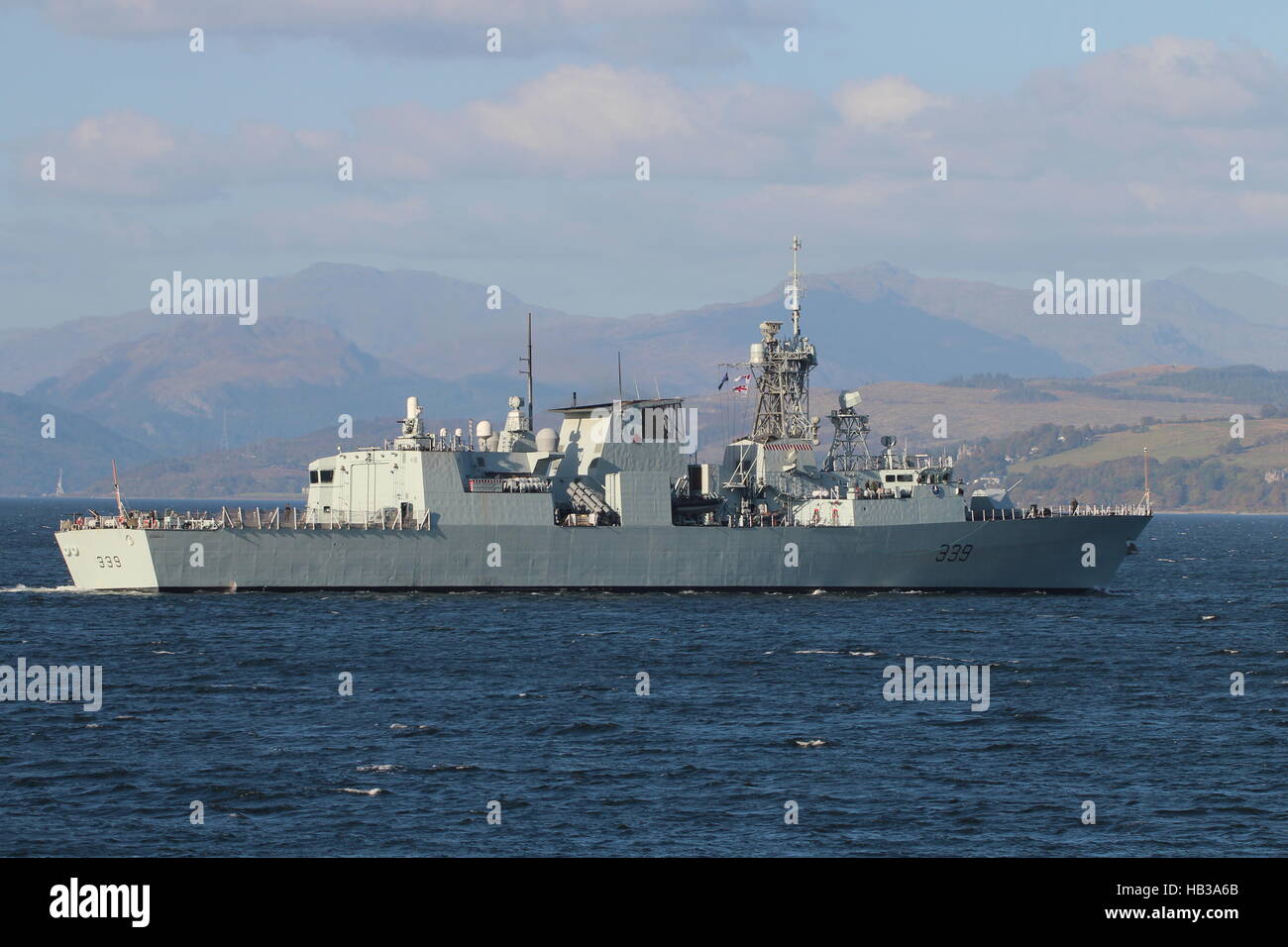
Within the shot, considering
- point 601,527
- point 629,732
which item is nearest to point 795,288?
point 601,527

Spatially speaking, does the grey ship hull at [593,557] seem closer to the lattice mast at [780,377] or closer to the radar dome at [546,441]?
the radar dome at [546,441]

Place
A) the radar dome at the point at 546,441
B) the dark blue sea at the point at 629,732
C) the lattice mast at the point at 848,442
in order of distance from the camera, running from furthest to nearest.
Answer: the lattice mast at the point at 848,442 → the radar dome at the point at 546,441 → the dark blue sea at the point at 629,732

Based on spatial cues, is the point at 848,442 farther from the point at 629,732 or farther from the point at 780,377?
the point at 629,732

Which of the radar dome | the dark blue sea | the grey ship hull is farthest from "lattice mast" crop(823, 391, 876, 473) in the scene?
the radar dome

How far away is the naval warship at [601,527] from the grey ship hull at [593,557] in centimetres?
5

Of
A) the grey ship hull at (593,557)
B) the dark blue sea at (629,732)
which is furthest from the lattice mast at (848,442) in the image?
the dark blue sea at (629,732)

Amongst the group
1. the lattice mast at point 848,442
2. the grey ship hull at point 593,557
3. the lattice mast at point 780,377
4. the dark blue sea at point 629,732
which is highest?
the lattice mast at point 780,377

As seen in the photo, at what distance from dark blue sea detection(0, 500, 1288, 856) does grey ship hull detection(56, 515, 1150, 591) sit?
1.24 meters

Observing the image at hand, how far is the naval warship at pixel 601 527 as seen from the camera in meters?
50.5

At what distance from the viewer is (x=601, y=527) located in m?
51.4

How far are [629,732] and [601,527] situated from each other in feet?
76.4

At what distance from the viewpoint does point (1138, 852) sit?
65.7 feet

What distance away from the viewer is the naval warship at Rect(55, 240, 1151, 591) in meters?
50.5

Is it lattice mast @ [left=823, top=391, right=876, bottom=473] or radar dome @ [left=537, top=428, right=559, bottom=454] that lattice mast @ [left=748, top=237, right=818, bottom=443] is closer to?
lattice mast @ [left=823, top=391, right=876, bottom=473]
